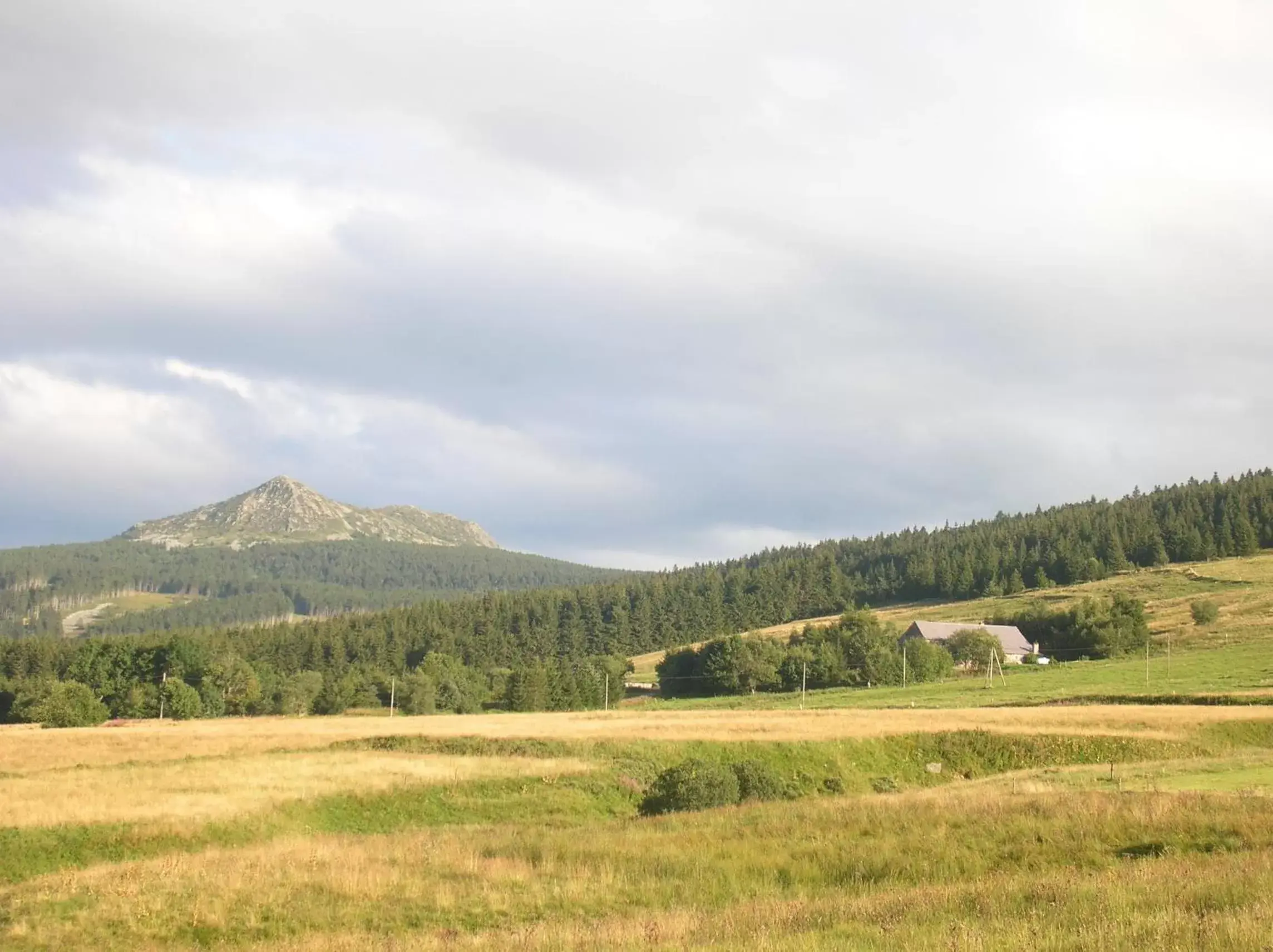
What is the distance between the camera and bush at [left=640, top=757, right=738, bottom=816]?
32.0m

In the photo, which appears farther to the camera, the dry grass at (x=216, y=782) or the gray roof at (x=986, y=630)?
the gray roof at (x=986, y=630)

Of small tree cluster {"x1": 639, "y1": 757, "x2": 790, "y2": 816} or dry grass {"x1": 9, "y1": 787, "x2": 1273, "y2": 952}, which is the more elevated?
dry grass {"x1": 9, "y1": 787, "x2": 1273, "y2": 952}

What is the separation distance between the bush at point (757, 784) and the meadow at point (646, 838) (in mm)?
2816

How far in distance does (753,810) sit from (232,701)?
113 meters

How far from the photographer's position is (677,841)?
74.2 ft

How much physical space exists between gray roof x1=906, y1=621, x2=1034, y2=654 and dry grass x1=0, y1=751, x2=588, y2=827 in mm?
100755

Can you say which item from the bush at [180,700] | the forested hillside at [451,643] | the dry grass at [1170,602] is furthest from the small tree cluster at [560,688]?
the bush at [180,700]

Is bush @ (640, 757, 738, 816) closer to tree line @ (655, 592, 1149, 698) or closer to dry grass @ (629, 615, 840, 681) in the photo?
tree line @ (655, 592, 1149, 698)

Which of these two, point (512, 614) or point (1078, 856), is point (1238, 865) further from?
point (512, 614)

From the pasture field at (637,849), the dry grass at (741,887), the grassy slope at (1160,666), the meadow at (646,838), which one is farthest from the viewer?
the grassy slope at (1160,666)

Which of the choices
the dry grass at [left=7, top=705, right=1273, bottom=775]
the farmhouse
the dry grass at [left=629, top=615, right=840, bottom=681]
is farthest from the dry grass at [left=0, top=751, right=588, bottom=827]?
the farmhouse

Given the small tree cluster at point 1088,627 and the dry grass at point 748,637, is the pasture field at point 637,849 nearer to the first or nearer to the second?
the small tree cluster at point 1088,627

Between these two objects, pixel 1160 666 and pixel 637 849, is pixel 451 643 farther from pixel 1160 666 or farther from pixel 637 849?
pixel 637 849

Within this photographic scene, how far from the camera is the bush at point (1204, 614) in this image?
→ 122m
